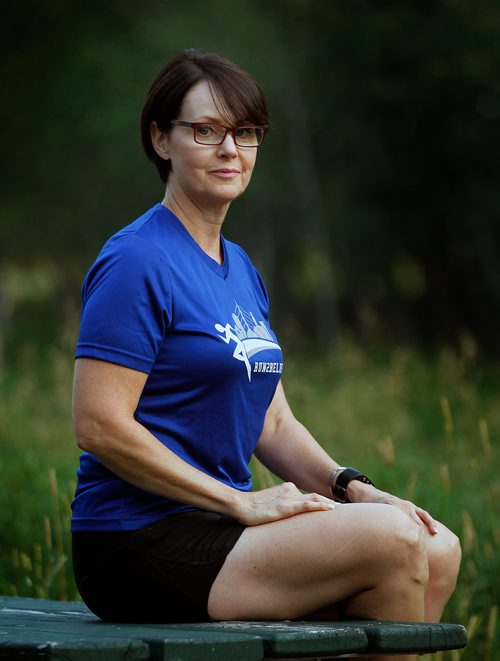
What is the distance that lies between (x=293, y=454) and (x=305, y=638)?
1024mm

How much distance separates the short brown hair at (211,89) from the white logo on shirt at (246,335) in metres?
0.54

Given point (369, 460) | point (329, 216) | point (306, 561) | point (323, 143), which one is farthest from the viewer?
point (323, 143)

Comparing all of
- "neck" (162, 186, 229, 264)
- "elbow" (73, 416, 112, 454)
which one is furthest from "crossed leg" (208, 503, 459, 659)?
"neck" (162, 186, 229, 264)

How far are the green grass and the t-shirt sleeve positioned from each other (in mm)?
1171

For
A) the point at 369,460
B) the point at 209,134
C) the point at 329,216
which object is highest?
the point at 209,134

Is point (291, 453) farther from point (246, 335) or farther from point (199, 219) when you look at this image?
Result: point (199, 219)

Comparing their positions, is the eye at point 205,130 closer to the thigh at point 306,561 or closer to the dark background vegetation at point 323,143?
the thigh at point 306,561

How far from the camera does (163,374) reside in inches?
117

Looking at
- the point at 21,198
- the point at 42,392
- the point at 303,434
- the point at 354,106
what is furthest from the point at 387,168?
the point at 303,434

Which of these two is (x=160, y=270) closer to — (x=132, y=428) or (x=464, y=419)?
(x=132, y=428)

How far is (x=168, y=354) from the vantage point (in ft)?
9.68

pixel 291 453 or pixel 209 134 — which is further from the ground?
pixel 209 134

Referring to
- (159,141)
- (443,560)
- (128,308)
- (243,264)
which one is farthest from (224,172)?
(443,560)

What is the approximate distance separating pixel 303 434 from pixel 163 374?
760 millimetres
